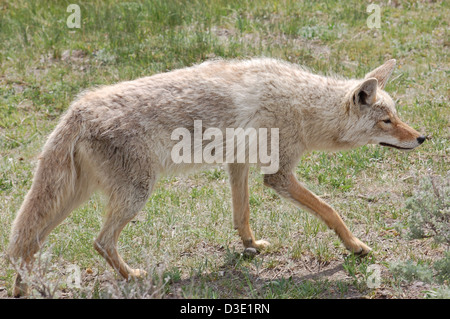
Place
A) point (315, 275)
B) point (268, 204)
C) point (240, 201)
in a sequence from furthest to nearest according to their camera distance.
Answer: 1. point (268, 204)
2. point (240, 201)
3. point (315, 275)

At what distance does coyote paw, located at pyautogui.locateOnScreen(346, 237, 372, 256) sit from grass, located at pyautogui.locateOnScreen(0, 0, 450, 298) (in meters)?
0.07

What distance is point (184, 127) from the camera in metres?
5.12

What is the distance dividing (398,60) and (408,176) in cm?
316

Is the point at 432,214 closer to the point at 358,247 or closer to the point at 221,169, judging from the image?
the point at 358,247

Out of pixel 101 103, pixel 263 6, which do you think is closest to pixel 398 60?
pixel 263 6

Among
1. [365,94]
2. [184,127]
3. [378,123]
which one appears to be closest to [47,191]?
[184,127]

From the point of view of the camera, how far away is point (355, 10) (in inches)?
407

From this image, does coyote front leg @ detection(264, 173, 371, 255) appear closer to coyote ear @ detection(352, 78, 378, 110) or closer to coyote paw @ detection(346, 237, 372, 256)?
coyote paw @ detection(346, 237, 372, 256)

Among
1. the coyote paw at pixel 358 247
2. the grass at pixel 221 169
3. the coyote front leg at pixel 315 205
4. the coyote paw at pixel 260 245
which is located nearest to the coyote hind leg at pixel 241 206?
the coyote paw at pixel 260 245

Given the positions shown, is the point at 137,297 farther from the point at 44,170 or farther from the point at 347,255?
the point at 347,255

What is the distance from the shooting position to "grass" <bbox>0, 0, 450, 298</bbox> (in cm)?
510

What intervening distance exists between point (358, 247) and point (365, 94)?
147 centimetres

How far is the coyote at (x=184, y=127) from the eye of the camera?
15.6ft

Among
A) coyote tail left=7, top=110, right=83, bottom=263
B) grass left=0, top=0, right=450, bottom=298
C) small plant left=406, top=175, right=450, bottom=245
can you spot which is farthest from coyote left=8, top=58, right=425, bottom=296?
small plant left=406, top=175, right=450, bottom=245
